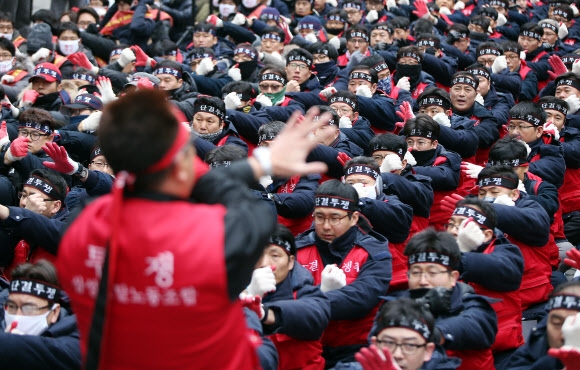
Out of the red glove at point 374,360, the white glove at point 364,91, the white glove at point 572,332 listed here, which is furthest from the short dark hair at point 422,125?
the red glove at point 374,360

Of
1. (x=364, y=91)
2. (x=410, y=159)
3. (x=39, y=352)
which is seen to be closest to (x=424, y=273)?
(x=39, y=352)

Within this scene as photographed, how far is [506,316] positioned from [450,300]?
0.85m

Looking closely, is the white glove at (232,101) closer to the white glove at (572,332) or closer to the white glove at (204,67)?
the white glove at (204,67)

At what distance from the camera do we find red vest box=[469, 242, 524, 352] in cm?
542

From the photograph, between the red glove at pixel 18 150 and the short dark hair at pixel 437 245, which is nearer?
the short dark hair at pixel 437 245

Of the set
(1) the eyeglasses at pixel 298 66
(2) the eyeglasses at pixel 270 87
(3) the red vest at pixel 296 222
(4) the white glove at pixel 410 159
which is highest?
(4) the white glove at pixel 410 159

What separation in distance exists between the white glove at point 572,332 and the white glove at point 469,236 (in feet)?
4.11

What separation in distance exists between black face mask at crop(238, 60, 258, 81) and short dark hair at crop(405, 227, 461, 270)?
19.5 feet

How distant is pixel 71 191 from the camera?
675cm

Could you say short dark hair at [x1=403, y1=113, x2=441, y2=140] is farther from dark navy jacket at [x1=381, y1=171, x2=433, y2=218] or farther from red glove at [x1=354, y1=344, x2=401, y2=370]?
red glove at [x1=354, y1=344, x2=401, y2=370]

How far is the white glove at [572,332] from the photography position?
4.16m

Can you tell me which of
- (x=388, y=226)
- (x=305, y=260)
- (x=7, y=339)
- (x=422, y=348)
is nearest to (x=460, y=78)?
(x=388, y=226)

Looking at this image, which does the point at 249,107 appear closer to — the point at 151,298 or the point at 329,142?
the point at 329,142

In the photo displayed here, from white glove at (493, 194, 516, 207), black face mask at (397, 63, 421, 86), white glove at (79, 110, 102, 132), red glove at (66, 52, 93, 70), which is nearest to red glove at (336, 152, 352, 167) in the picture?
white glove at (493, 194, 516, 207)
